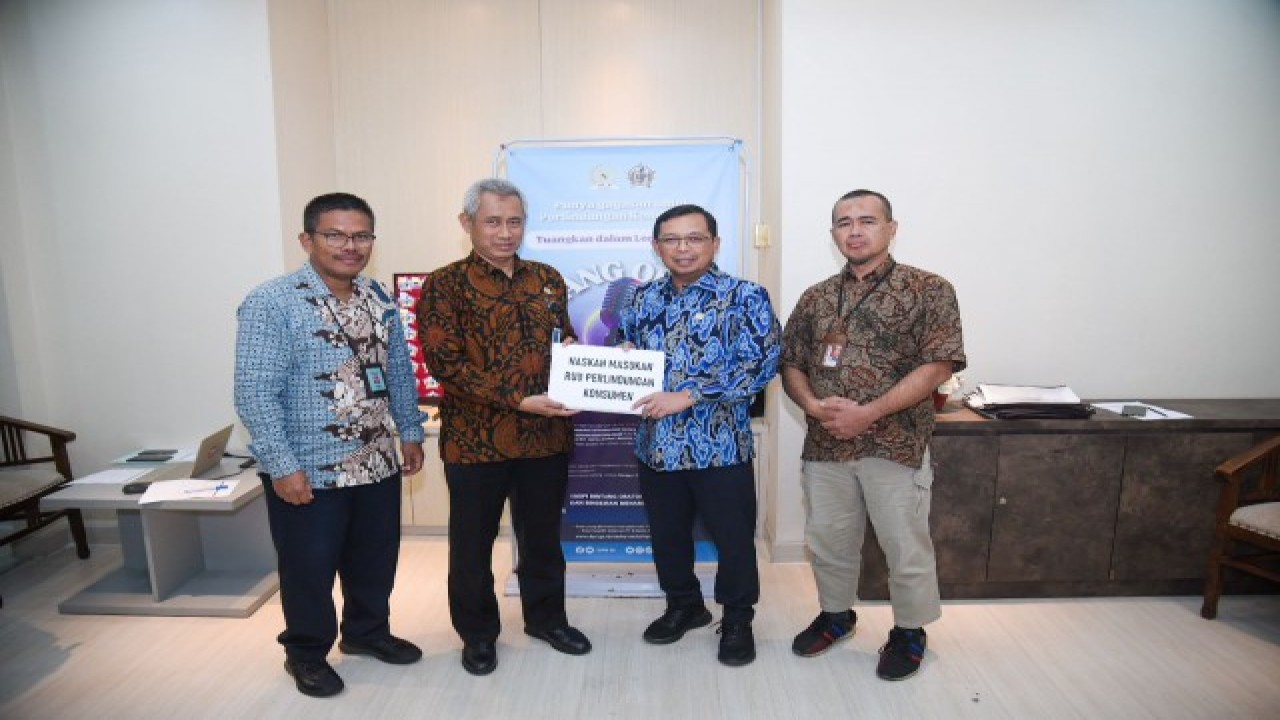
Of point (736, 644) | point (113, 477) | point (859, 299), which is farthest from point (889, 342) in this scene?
point (113, 477)

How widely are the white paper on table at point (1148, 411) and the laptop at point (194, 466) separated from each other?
4.10 meters

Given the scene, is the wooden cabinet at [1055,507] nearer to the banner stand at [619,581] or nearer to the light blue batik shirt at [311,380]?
the banner stand at [619,581]

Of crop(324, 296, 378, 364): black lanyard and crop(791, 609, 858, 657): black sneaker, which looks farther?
crop(791, 609, 858, 657): black sneaker

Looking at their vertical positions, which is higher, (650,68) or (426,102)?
(650,68)

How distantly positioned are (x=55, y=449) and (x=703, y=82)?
3.89 meters

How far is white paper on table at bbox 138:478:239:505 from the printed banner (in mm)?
1494

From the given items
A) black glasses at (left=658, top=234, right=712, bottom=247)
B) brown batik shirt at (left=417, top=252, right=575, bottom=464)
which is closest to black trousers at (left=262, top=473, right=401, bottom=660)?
brown batik shirt at (left=417, top=252, right=575, bottom=464)

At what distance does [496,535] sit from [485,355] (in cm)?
65

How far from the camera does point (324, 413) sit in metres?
2.17

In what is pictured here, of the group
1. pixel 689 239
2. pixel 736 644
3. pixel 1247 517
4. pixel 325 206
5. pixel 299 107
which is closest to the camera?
pixel 325 206

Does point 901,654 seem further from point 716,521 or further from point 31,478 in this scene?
point 31,478

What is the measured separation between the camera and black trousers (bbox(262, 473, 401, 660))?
7.30ft

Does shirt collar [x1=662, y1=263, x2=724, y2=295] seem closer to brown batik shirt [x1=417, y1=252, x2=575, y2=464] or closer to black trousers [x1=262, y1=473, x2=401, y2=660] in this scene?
brown batik shirt [x1=417, y1=252, x2=575, y2=464]

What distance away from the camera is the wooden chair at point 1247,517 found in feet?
8.37
